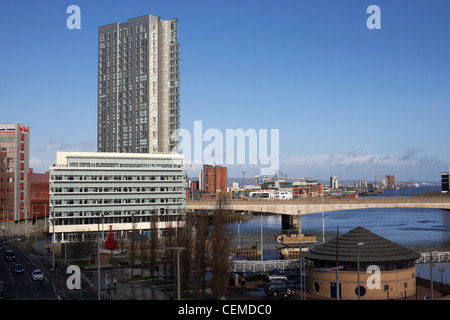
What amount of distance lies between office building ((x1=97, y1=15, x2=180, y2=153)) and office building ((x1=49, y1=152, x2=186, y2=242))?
3978 cm

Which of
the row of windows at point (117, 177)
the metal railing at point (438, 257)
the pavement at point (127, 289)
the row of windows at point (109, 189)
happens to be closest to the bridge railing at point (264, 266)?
the pavement at point (127, 289)

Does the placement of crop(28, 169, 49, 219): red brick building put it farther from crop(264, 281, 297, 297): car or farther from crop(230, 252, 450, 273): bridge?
crop(264, 281, 297, 297): car

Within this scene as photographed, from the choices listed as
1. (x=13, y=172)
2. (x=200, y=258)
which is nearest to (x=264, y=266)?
(x=200, y=258)

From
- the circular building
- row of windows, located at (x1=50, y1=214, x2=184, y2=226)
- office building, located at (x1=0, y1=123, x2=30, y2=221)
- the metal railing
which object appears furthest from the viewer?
office building, located at (x1=0, y1=123, x2=30, y2=221)

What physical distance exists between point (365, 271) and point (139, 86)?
426 feet

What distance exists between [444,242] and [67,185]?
283 feet

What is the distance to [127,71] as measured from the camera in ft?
536

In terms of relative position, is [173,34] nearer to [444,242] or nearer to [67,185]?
[67,185]

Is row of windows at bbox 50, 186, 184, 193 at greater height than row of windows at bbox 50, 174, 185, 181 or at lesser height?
lesser

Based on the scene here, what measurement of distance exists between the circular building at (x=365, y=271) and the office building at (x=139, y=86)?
112 metres

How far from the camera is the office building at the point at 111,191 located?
342 feet

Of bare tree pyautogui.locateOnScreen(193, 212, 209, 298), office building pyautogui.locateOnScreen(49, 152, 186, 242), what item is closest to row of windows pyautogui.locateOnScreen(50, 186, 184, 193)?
office building pyautogui.locateOnScreen(49, 152, 186, 242)

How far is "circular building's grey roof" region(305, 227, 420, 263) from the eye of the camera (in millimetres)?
43281

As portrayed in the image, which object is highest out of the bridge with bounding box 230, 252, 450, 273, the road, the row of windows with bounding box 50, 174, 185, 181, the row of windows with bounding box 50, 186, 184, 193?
the row of windows with bounding box 50, 174, 185, 181
